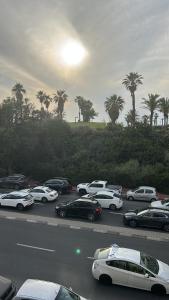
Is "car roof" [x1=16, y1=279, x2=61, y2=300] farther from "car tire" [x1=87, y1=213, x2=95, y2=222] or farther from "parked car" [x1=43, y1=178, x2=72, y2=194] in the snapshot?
"parked car" [x1=43, y1=178, x2=72, y2=194]

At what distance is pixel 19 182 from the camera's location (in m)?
37.3

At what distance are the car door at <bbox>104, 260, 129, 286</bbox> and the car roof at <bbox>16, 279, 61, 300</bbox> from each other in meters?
3.48

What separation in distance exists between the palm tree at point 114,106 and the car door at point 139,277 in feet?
183

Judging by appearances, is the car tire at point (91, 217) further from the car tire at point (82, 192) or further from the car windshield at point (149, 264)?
the car windshield at point (149, 264)

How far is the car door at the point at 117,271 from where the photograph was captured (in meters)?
14.7

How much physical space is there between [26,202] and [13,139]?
19410mm

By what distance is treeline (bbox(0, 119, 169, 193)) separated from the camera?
40812mm

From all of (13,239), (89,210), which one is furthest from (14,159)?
(13,239)

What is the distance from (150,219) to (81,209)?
5.24 meters

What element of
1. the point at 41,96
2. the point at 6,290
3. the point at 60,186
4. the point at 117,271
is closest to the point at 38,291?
the point at 6,290

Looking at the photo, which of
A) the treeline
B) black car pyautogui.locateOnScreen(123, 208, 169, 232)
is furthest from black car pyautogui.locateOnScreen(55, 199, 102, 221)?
the treeline

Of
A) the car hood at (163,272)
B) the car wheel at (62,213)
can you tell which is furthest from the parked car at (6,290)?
the car wheel at (62,213)

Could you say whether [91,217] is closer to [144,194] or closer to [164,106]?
[144,194]

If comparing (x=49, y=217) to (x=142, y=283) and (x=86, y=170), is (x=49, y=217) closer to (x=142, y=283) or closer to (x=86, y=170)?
(x=142, y=283)
